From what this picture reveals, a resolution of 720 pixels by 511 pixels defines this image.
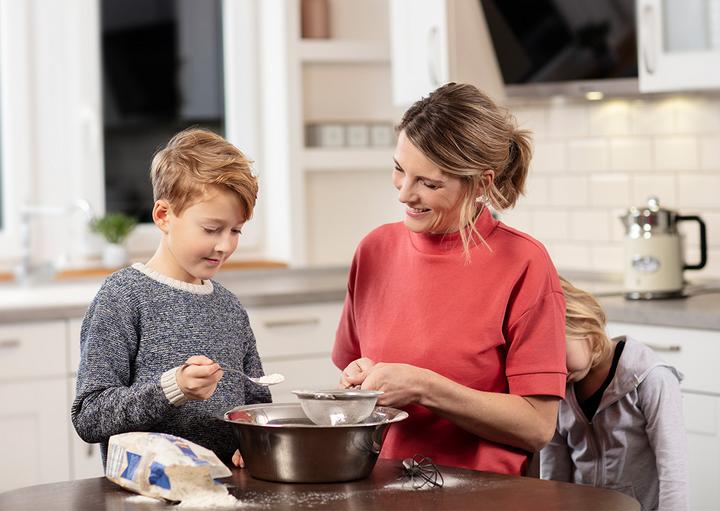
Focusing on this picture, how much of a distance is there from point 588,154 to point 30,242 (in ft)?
6.54

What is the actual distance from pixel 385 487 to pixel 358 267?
1.86 feet

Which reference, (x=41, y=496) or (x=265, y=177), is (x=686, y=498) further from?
(x=265, y=177)

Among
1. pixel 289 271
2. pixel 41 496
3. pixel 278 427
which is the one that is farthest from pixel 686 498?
pixel 289 271

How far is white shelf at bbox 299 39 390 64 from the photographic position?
4422 mm

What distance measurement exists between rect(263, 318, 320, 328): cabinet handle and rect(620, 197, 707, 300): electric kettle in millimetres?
1001

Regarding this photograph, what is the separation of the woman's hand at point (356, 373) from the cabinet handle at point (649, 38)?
5.86 feet

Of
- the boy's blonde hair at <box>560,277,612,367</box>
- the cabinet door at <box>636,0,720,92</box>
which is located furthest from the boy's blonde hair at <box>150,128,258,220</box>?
the cabinet door at <box>636,0,720,92</box>

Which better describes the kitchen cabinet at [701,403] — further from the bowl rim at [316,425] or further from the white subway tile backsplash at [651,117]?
the bowl rim at [316,425]

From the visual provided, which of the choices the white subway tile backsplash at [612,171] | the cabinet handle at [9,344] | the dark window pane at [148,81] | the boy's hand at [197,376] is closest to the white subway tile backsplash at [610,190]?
the white subway tile backsplash at [612,171]

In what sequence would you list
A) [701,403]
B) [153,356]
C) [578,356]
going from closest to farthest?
[153,356]
[578,356]
[701,403]

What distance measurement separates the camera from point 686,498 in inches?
81.5

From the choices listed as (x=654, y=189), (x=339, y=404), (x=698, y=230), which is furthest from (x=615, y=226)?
(x=339, y=404)

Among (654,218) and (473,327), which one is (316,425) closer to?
(473,327)

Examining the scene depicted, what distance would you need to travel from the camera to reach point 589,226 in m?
3.94
